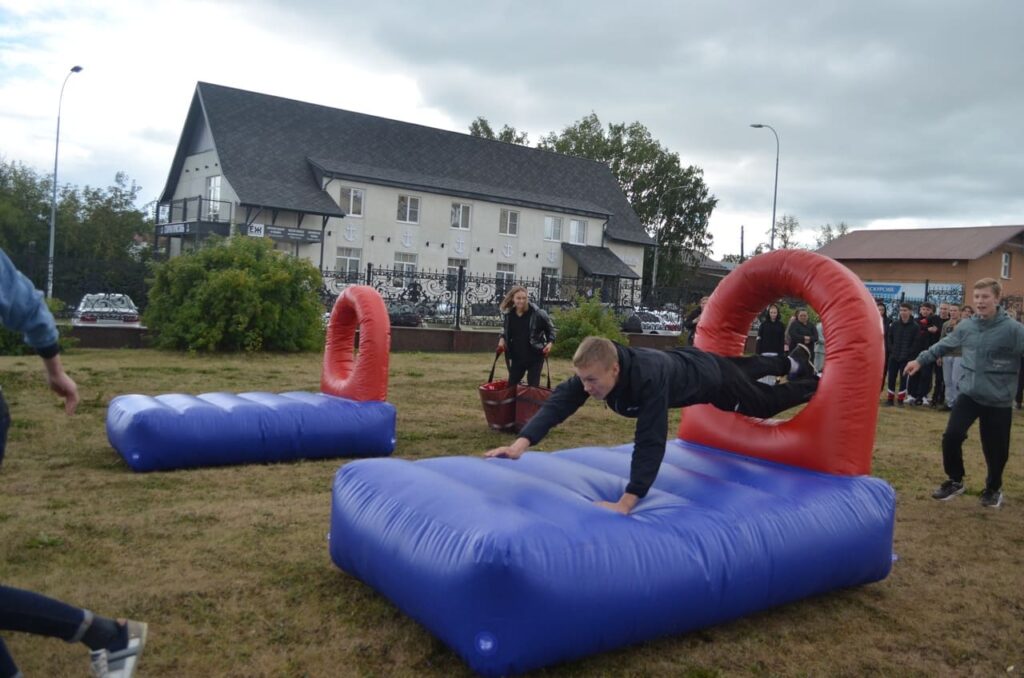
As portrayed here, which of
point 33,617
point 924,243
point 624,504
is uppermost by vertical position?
point 924,243

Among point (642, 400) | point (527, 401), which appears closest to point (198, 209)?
point (527, 401)

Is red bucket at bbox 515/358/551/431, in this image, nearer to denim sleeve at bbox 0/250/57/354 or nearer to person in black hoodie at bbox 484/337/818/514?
person in black hoodie at bbox 484/337/818/514

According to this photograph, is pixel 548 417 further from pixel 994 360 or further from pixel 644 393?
pixel 994 360

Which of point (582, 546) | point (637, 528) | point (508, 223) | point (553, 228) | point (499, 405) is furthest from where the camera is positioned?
point (553, 228)

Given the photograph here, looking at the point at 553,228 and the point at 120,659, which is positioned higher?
the point at 553,228

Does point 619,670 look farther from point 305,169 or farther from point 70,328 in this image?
point 305,169

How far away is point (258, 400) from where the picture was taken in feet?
25.3

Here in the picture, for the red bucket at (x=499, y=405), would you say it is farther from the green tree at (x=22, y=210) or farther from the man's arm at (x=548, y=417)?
the green tree at (x=22, y=210)

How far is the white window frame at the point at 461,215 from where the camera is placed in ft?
123

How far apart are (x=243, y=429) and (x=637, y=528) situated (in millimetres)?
4357

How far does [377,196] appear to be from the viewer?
34812 millimetres

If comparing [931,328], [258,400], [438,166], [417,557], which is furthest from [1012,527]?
[438,166]

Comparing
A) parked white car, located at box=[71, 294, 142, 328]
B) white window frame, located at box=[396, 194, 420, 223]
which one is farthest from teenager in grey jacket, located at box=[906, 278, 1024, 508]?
white window frame, located at box=[396, 194, 420, 223]

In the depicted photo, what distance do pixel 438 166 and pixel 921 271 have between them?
90.0ft
